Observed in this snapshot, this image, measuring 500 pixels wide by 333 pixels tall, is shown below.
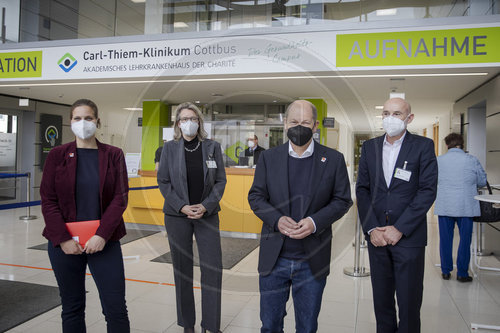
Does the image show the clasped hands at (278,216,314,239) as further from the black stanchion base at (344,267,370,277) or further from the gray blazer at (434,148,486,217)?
the gray blazer at (434,148,486,217)

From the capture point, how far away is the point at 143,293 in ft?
12.0

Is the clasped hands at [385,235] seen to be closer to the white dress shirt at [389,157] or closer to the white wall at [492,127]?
the white dress shirt at [389,157]

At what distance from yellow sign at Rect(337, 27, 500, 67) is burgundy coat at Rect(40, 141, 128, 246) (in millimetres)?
5035

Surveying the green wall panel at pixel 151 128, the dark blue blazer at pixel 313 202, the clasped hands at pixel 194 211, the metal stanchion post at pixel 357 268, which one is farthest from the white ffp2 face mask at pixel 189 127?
Result: the green wall panel at pixel 151 128

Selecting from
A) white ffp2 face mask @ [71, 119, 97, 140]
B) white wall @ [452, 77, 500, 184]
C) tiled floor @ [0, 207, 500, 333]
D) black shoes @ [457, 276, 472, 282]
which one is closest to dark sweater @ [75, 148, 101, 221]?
white ffp2 face mask @ [71, 119, 97, 140]

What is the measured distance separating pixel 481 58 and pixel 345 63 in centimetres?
190

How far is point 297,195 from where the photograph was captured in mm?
1915

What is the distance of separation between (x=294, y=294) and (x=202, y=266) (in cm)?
91

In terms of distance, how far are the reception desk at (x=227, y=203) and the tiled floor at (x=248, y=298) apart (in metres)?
1.20

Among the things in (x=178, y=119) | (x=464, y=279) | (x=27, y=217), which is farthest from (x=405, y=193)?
(x=27, y=217)

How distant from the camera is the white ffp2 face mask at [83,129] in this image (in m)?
2.10

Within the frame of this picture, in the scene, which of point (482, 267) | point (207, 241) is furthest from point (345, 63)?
point (207, 241)

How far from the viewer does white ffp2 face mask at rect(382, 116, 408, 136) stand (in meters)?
2.37

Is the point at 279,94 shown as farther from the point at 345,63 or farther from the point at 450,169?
the point at 450,169
